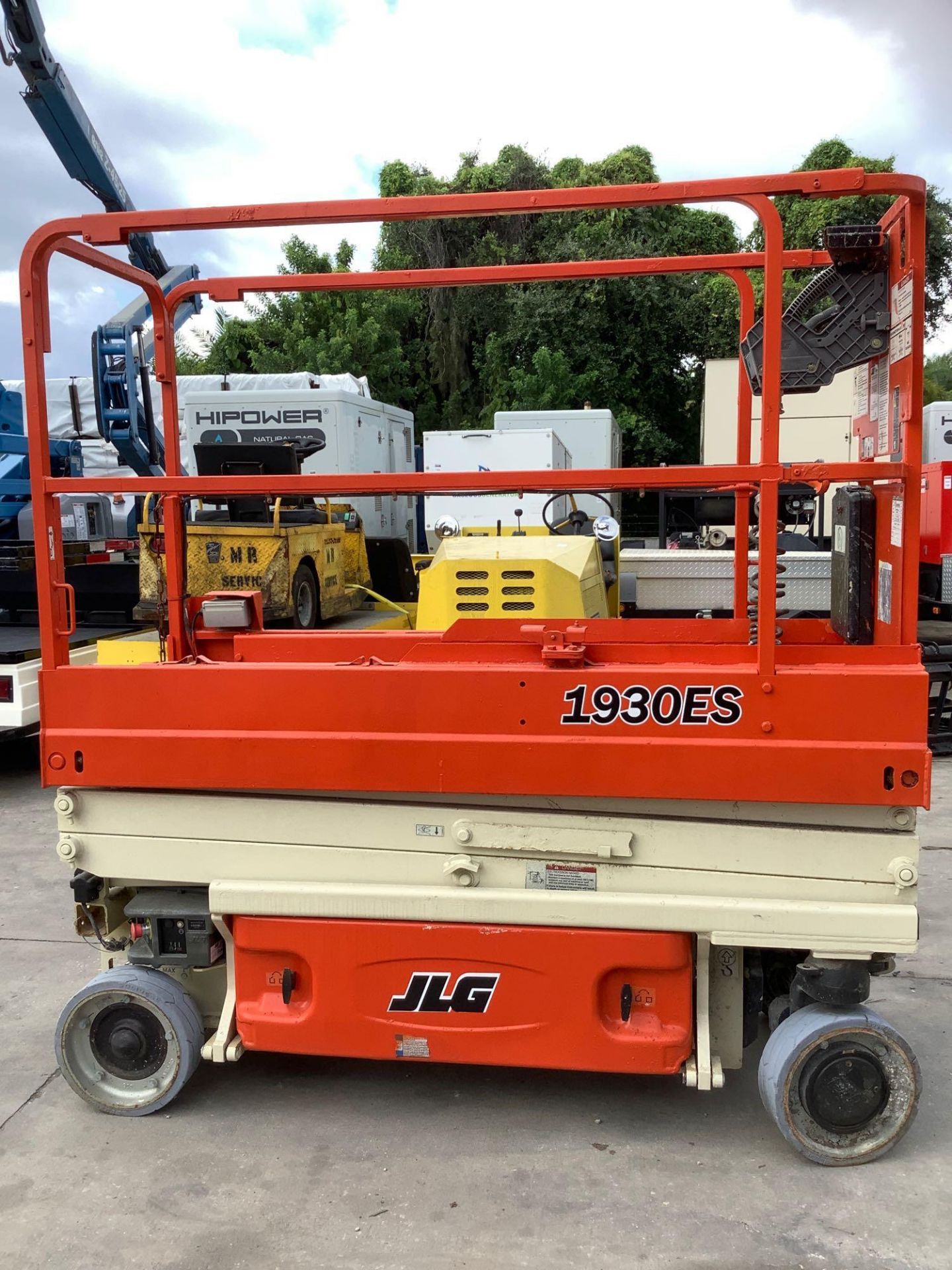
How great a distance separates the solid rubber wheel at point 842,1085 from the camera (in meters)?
3.04

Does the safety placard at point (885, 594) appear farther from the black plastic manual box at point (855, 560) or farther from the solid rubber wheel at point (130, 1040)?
the solid rubber wheel at point (130, 1040)

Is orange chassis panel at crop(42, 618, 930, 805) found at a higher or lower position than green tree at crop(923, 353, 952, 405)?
lower

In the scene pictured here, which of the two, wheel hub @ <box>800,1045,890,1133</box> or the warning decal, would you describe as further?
the warning decal

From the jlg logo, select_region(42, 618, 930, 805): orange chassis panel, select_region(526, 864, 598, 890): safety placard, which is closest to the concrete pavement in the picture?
the jlg logo

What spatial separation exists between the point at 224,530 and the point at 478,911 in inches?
185

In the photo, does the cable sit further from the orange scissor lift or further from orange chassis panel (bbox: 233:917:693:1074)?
orange chassis panel (bbox: 233:917:693:1074)

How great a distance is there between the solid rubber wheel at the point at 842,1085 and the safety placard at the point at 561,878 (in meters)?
0.75

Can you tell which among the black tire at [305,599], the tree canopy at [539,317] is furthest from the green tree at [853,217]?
the black tire at [305,599]

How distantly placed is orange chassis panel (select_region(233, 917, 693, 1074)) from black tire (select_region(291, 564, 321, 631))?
4.53m

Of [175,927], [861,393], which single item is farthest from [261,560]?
[861,393]

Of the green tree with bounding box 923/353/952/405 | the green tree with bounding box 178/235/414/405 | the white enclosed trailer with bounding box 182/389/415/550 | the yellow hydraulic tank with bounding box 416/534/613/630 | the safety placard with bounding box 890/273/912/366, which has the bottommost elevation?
the yellow hydraulic tank with bounding box 416/534/613/630

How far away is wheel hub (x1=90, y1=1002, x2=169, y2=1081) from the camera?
340 centimetres

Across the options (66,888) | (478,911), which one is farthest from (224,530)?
(478,911)

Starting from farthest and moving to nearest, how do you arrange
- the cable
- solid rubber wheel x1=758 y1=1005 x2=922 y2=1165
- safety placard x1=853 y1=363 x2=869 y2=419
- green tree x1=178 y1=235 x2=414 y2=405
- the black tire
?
green tree x1=178 y1=235 x2=414 y2=405, the black tire, the cable, safety placard x1=853 y1=363 x2=869 y2=419, solid rubber wheel x1=758 y1=1005 x2=922 y2=1165
